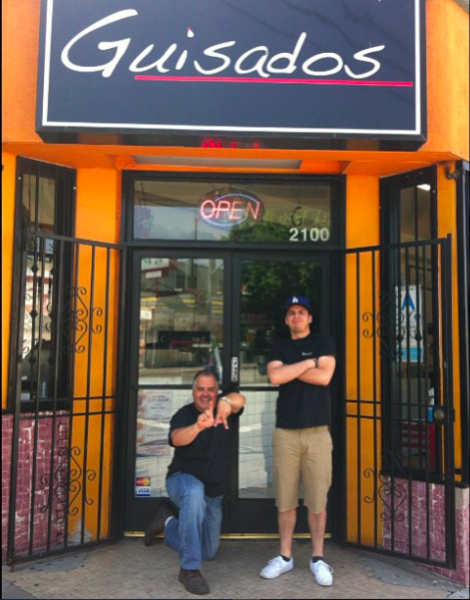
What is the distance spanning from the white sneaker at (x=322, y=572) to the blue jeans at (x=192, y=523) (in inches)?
27.2

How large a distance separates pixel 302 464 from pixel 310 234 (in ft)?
6.07

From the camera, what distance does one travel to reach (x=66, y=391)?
15.8 ft

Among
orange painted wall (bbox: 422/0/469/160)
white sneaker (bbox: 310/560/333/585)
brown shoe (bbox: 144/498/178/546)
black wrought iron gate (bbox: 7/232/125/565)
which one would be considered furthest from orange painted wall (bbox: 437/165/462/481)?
black wrought iron gate (bbox: 7/232/125/565)

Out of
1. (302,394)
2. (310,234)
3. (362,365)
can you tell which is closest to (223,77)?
(310,234)

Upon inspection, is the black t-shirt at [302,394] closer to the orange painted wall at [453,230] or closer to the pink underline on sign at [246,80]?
the orange painted wall at [453,230]

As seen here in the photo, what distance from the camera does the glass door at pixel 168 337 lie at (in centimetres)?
Result: 505

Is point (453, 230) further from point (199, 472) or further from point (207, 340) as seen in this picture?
point (199, 472)

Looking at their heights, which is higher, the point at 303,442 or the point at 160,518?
the point at 303,442

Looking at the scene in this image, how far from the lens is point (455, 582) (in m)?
4.21

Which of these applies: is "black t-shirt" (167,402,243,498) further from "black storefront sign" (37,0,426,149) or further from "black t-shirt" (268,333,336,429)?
"black storefront sign" (37,0,426,149)

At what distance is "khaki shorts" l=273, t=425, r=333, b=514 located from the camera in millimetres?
4277

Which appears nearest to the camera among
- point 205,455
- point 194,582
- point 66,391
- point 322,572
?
point 194,582

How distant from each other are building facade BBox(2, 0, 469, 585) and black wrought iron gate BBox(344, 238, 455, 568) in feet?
0.06

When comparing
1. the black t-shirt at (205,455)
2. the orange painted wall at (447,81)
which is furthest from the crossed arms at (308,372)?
the orange painted wall at (447,81)
